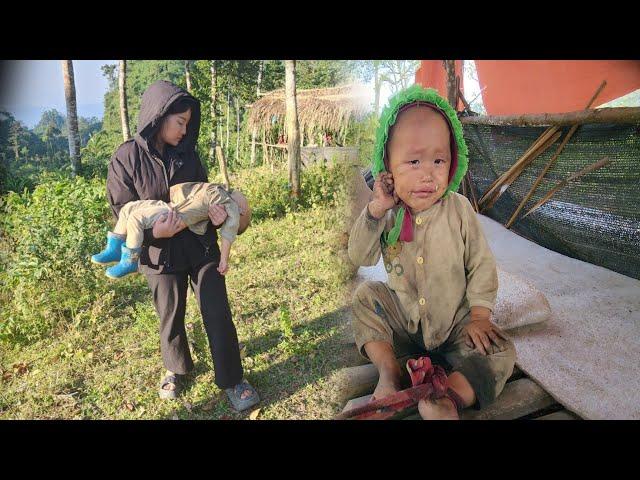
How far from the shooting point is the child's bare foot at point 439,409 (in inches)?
64.8

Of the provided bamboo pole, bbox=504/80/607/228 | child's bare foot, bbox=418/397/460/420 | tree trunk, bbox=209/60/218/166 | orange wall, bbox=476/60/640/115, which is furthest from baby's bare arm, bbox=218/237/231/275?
orange wall, bbox=476/60/640/115

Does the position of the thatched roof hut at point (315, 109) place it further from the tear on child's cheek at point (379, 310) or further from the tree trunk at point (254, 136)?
the tear on child's cheek at point (379, 310)

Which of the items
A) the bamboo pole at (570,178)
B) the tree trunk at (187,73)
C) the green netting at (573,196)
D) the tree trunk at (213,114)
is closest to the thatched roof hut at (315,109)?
the tree trunk at (213,114)

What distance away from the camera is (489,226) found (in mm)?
1989

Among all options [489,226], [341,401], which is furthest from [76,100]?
[489,226]

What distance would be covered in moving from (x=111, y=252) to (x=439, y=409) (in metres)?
1.32

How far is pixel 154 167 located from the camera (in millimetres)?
1871

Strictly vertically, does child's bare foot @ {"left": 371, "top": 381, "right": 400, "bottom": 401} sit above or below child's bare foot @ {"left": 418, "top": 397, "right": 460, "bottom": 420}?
above

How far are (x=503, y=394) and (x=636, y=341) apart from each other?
56 cm

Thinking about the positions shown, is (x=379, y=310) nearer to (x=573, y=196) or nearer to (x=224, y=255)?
(x=224, y=255)

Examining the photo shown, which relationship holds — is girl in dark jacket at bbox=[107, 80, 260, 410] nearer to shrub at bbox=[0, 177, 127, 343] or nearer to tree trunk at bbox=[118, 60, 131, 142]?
tree trunk at bbox=[118, 60, 131, 142]

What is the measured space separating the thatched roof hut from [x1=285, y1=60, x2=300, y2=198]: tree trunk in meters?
0.02

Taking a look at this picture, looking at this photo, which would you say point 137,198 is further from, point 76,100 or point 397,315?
point 397,315

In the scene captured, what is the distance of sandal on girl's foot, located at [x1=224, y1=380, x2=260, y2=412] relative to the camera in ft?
6.61
